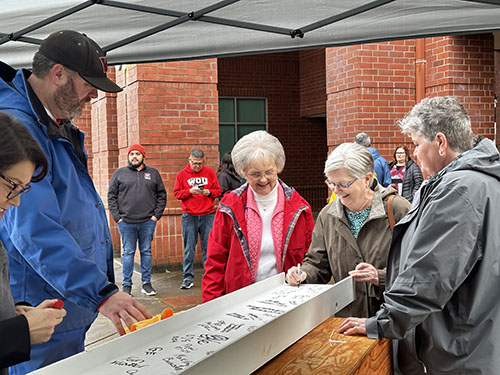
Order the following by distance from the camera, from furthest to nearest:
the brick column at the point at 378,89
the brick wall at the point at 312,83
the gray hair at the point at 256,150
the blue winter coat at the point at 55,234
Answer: the brick wall at the point at 312,83 → the brick column at the point at 378,89 → the gray hair at the point at 256,150 → the blue winter coat at the point at 55,234

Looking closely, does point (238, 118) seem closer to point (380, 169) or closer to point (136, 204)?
point (380, 169)

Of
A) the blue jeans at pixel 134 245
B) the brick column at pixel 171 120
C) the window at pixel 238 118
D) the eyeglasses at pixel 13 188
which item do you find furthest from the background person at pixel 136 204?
the window at pixel 238 118

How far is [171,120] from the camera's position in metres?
8.94

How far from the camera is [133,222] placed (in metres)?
7.71

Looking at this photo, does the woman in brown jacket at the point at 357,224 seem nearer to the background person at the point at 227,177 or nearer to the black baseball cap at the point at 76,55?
the black baseball cap at the point at 76,55

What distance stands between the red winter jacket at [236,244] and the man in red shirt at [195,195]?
4820mm

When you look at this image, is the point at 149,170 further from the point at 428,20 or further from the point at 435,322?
the point at 435,322

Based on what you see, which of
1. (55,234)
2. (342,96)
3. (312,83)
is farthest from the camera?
(312,83)

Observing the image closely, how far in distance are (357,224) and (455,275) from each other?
87 centimetres

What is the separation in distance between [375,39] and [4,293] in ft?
9.78

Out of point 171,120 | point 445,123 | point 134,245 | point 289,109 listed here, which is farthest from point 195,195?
point 289,109

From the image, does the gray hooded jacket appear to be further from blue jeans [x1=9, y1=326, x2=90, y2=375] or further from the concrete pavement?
the concrete pavement

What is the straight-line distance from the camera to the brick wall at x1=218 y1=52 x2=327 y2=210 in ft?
53.4

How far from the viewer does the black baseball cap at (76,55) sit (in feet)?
7.90
